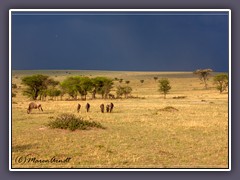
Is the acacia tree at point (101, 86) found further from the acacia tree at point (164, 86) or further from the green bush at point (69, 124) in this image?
the green bush at point (69, 124)

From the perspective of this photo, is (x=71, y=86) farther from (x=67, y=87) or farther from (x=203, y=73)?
(x=203, y=73)

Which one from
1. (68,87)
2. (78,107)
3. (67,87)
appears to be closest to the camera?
(78,107)

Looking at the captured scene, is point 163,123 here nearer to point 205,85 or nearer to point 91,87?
point 91,87

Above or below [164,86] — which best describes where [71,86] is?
below

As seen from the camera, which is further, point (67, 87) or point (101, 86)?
point (101, 86)

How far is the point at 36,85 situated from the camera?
39125 mm

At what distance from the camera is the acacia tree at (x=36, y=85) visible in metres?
36.5

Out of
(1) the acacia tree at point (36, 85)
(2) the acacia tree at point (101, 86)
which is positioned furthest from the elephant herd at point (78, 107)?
(2) the acacia tree at point (101, 86)

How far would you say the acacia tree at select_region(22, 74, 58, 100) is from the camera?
120 ft

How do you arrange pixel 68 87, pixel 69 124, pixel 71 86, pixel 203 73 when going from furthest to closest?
1. pixel 203 73
2. pixel 68 87
3. pixel 71 86
4. pixel 69 124

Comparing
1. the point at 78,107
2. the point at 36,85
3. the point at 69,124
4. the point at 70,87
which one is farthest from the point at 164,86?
the point at 69,124

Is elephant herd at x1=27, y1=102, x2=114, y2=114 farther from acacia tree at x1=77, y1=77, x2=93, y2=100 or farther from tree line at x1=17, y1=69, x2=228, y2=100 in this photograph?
acacia tree at x1=77, y1=77, x2=93, y2=100

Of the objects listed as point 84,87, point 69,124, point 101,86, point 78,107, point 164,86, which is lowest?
point 69,124

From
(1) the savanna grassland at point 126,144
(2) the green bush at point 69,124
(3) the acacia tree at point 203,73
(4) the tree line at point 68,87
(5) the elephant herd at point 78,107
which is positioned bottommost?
(1) the savanna grassland at point 126,144
